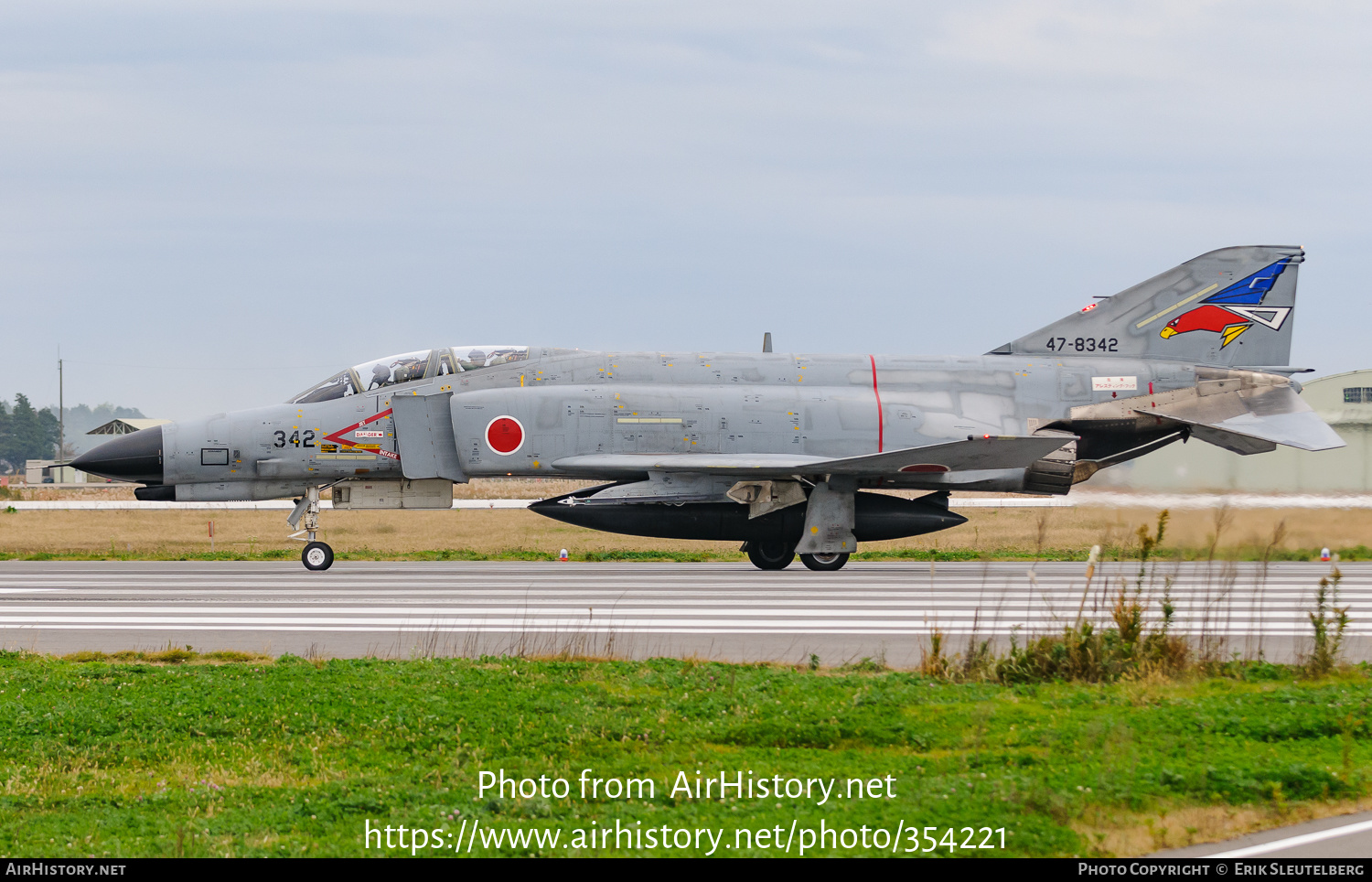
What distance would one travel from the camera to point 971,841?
4973 millimetres

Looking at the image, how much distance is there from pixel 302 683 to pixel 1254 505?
11949mm

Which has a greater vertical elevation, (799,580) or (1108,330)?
(1108,330)

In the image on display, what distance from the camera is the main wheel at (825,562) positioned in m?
18.0

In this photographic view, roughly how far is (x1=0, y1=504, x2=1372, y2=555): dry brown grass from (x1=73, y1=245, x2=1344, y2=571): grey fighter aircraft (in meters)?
1.81

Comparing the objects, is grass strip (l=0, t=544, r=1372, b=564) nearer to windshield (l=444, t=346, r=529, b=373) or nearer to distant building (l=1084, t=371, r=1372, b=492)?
distant building (l=1084, t=371, r=1372, b=492)

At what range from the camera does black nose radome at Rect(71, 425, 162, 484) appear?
17469 mm

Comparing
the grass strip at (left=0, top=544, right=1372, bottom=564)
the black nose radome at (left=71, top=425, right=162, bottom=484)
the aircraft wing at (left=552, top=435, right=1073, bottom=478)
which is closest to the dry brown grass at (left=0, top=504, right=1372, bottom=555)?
the grass strip at (left=0, top=544, right=1372, bottom=564)

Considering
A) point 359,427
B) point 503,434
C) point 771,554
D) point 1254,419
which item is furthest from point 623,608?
point 1254,419

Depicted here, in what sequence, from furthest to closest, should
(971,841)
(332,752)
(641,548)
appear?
(641,548)
(332,752)
(971,841)

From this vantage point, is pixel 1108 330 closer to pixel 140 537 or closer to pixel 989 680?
pixel 989 680

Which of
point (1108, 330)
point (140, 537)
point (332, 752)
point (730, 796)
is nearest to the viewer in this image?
point (730, 796)

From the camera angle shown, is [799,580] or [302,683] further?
[799,580]

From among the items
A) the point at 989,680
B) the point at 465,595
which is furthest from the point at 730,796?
the point at 465,595

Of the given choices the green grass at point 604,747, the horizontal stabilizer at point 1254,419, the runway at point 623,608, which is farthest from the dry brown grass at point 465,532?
the green grass at point 604,747
